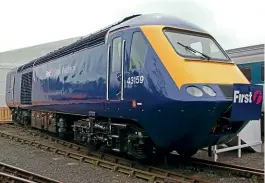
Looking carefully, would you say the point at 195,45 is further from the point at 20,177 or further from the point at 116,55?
the point at 20,177

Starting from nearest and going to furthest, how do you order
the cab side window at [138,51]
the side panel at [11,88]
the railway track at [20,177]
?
1. the railway track at [20,177]
2. the cab side window at [138,51]
3. the side panel at [11,88]

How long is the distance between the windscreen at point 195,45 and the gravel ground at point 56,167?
2671 mm

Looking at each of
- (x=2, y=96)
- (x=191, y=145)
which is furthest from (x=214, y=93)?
(x=2, y=96)

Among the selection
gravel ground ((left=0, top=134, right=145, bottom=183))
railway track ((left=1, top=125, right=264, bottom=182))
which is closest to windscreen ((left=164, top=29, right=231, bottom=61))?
railway track ((left=1, top=125, right=264, bottom=182))

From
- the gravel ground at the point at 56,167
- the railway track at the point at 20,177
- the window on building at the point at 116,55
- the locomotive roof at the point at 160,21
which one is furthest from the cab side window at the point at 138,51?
the railway track at the point at 20,177

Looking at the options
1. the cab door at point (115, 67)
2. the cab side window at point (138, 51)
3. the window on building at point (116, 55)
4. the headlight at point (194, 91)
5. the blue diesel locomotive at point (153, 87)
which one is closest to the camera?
the headlight at point (194, 91)

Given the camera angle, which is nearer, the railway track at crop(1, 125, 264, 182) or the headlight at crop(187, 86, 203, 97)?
the headlight at crop(187, 86, 203, 97)

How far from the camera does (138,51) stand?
22.6 feet

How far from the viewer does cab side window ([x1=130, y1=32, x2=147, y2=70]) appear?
6723 mm

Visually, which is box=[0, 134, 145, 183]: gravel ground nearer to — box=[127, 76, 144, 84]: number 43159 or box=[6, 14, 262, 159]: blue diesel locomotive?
box=[6, 14, 262, 159]: blue diesel locomotive

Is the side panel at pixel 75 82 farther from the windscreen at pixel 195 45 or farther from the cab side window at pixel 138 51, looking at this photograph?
the windscreen at pixel 195 45

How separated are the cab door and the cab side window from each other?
0.30 m

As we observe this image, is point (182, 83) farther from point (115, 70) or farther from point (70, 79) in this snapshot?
point (70, 79)

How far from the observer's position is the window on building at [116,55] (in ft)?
24.3
